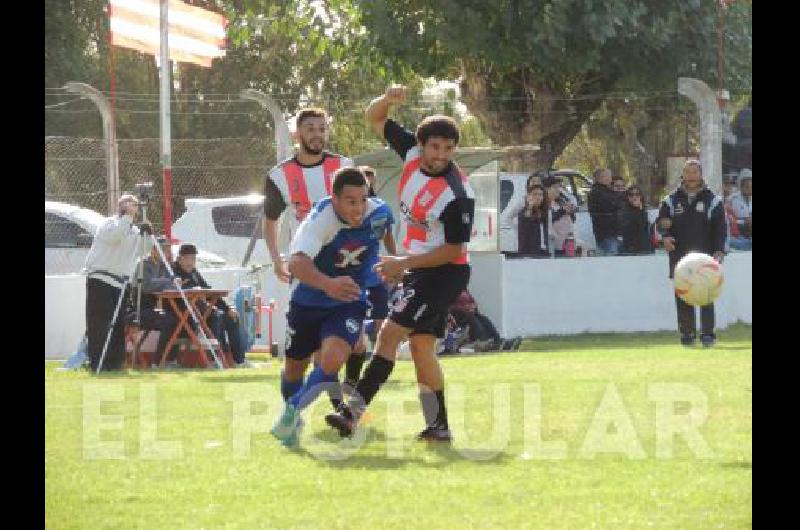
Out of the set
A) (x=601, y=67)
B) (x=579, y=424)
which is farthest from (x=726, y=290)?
(x=579, y=424)

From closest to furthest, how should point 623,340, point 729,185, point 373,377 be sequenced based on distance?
point 373,377, point 623,340, point 729,185

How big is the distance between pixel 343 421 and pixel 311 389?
46 cm

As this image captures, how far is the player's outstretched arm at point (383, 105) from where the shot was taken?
34.0 ft

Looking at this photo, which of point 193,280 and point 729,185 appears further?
point 729,185

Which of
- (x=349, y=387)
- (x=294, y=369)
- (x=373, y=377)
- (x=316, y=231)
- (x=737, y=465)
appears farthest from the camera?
(x=349, y=387)

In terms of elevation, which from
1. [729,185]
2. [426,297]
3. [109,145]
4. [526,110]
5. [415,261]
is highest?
[526,110]

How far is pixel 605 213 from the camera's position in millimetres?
23094

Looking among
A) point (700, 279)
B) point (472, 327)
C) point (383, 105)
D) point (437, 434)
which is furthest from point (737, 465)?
point (472, 327)

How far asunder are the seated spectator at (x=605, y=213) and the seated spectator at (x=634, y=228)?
0.10m

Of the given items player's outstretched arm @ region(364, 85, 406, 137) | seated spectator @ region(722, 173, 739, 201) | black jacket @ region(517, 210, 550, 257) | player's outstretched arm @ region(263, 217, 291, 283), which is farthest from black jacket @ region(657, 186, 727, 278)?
player's outstretched arm @ region(364, 85, 406, 137)

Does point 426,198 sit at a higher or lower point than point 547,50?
lower

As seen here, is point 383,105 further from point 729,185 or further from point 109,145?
point 729,185

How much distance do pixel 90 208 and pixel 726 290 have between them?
28.7ft

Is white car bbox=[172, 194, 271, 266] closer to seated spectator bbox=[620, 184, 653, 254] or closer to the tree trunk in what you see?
seated spectator bbox=[620, 184, 653, 254]
